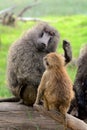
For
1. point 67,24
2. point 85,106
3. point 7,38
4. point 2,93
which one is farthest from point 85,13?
point 85,106

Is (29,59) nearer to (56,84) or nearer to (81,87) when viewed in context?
Result: (81,87)

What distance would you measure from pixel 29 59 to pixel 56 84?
114cm

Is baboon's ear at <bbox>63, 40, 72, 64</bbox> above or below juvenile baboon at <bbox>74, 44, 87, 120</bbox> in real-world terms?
above

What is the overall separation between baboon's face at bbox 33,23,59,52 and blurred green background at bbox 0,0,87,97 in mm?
2901

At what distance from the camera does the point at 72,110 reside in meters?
7.66

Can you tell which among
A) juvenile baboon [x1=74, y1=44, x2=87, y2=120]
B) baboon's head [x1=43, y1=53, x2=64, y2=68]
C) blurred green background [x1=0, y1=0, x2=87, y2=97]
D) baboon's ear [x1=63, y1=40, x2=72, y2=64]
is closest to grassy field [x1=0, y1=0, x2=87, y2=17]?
blurred green background [x1=0, y1=0, x2=87, y2=97]

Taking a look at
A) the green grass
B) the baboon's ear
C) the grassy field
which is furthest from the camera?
the grassy field

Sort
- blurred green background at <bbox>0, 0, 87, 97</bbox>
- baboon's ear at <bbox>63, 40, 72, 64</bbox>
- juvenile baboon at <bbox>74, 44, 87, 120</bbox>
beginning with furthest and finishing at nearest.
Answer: blurred green background at <bbox>0, 0, 87, 97</bbox> → juvenile baboon at <bbox>74, 44, 87, 120</bbox> → baboon's ear at <bbox>63, 40, 72, 64</bbox>

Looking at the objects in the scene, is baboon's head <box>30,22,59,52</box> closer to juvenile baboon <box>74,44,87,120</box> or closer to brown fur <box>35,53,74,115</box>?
juvenile baboon <box>74,44,87,120</box>

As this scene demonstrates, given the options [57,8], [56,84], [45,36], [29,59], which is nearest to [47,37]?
[45,36]

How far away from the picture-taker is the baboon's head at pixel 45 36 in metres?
7.31

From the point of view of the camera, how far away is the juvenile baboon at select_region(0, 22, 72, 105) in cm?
716

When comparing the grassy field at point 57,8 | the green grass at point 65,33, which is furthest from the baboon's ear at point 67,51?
the grassy field at point 57,8

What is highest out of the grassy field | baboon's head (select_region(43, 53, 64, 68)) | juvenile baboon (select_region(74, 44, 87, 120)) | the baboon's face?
the grassy field
